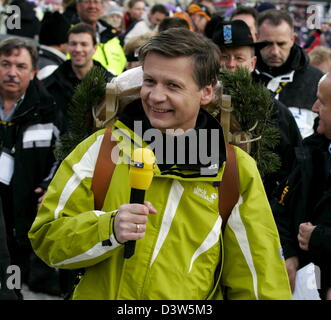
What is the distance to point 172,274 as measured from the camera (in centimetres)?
Answer: 310

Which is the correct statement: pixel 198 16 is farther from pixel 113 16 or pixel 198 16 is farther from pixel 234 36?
pixel 234 36

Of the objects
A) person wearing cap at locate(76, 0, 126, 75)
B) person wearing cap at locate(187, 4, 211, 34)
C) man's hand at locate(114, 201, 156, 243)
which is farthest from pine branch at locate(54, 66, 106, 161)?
person wearing cap at locate(187, 4, 211, 34)

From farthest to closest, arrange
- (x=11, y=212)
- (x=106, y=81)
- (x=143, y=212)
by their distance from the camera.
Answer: (x=11, y=212), (x=106, y=81), (x=143, y=212)

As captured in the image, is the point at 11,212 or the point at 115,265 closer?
the point at 115,265

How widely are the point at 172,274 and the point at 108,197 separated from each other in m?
0.42

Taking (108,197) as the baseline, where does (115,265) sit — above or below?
below

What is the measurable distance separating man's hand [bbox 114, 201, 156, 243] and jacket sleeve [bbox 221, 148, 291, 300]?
532mm

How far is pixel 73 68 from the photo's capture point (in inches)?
291

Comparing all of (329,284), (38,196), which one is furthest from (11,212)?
(329,284)

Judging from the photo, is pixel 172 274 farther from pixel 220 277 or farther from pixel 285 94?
pixel 285 94

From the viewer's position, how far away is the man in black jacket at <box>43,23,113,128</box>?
7.06m

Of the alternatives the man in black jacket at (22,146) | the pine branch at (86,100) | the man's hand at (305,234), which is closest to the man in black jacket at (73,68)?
the man in black jacket at (22,146)

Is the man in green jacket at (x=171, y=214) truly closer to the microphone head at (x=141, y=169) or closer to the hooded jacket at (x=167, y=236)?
the hooded jacket at (x=167, y=236)

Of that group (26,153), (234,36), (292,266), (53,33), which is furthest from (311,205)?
(53,33)
